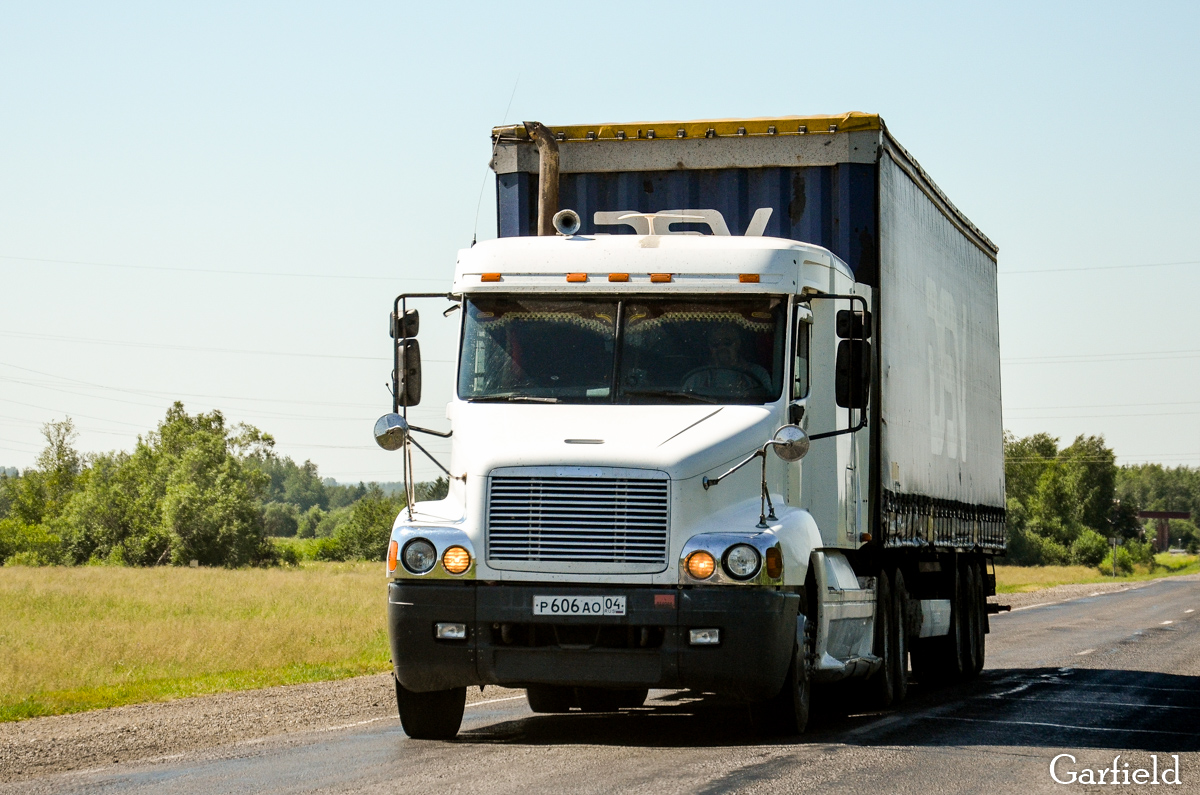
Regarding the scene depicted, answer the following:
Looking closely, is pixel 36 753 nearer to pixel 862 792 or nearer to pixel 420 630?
pixel 420 630

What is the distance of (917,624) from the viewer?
14297 millimetres

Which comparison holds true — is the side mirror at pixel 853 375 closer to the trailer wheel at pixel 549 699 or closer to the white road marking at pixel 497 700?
the trailer wheel at pixel 549 699

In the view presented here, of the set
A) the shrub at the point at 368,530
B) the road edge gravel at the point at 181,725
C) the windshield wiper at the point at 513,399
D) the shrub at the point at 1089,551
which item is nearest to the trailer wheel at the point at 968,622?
the road edge gravel at the point at 181,725

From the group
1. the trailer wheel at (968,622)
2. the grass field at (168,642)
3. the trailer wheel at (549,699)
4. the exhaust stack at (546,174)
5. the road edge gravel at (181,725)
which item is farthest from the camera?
the trailer wheel at (968,622)

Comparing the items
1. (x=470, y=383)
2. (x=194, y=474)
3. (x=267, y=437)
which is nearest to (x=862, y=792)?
(x=470, y=383)

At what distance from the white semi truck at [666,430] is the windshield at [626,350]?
0.02m

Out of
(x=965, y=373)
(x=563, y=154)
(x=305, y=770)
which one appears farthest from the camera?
(x=965, y=373)

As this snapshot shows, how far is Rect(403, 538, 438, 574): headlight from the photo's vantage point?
9461mm

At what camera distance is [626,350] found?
33.2 ft

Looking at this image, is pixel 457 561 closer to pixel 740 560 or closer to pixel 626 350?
pixel 740 560

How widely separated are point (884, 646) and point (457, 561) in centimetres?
467

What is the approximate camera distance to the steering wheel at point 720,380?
33.0 ft

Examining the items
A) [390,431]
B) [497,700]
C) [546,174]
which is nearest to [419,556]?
[390,431]

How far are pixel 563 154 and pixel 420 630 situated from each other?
4780mm
